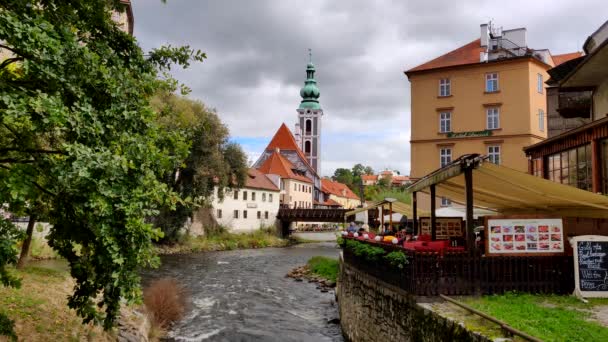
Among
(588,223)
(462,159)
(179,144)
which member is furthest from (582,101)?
(179,144)

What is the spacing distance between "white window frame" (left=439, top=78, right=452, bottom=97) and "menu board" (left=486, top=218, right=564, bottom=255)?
27642 millimetres

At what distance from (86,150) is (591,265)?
8.75 meters

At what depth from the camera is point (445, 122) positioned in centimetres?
3522

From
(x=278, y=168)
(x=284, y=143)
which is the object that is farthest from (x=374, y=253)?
(x=284, y=143)

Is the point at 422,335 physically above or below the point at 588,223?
below

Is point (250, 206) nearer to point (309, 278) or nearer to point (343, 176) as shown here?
point (309, 278)

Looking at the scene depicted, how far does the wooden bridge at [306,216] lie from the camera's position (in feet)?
177

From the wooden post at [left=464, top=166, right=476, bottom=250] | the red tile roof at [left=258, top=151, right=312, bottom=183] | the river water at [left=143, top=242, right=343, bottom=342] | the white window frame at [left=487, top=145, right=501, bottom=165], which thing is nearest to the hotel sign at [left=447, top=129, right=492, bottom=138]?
the white window frame at [left=487, top=145, right=501, bottom=165]

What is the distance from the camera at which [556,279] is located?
896 centimetres

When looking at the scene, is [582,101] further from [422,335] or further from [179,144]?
[179,144]

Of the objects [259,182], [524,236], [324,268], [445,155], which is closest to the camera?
[524,236]

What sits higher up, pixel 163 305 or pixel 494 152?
pixel 494 152

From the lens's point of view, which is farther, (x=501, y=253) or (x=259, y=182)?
(x=259, y=182)

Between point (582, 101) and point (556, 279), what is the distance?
12410 millimetres
